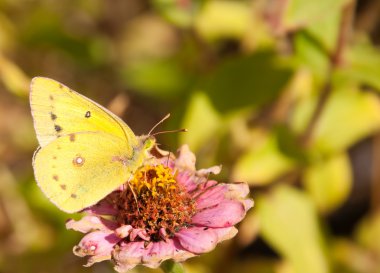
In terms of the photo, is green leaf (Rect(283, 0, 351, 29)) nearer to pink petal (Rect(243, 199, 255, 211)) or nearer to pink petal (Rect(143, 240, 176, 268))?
pink petal (Rect(243, 199, 255, 211))

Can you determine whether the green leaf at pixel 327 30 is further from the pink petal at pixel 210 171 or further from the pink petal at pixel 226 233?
the pink petal at pixel 226 233

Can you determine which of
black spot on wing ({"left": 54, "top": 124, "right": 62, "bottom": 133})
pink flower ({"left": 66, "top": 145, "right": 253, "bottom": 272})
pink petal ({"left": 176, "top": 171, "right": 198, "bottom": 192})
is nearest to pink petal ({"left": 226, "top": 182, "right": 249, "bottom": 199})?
pink flower ({"left": 66, "top": 145, "right": 253, "bottom": 272})

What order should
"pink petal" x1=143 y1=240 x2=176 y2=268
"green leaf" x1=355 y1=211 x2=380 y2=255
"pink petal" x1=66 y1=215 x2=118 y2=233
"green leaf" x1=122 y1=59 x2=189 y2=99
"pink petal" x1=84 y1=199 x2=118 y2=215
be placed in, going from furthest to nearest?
"green leaf" x1=122 y1=59 x2=189 y2=99
"green leaf" x1=355 y1=211 x2=380 y2=255
"pink petal" x1=84 y1=199 x2=118 y2=215
"pink petal" x1=66 y1=215 x2=118 y2=233
"pink petal" x1=143 y1=240 x2=176 y2=268

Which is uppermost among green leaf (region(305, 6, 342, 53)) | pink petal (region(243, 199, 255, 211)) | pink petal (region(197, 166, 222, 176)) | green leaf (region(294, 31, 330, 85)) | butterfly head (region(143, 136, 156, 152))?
green leaf (region(305, 6, 342, 53))

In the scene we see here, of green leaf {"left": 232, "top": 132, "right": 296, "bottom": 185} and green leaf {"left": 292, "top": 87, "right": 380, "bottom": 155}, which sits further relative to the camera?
green leaf {"left": 292, "top": 87, "right": 380, "bottom": 155}

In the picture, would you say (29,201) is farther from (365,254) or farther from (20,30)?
(365,254)

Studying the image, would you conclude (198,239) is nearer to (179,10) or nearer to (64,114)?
(64,114)

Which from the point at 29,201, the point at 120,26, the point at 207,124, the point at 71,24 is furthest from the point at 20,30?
the point at 207,124

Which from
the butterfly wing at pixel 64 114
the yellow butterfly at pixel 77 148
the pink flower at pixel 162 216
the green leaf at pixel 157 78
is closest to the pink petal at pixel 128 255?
the pink flower at pixel 162 216
